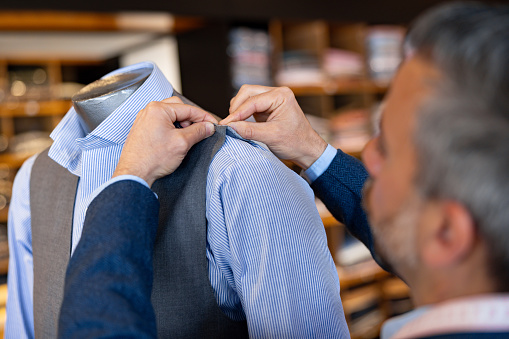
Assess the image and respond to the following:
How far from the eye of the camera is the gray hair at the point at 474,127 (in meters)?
0.50

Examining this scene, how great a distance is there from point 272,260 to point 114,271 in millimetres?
270

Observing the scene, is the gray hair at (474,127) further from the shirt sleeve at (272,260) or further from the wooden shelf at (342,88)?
the wooden shelf at (342,88)

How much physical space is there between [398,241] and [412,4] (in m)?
2.93

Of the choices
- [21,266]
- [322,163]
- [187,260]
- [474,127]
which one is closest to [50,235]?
[21,266]

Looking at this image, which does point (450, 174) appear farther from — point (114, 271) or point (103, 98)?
point (103, 98)

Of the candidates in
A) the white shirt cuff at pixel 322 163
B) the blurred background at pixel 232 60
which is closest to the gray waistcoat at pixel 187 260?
the white shirt cuff at pixel 322 163

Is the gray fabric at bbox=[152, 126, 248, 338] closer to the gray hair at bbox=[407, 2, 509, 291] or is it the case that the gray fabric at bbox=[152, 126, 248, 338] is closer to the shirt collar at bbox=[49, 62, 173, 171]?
the shirt collar at bbox=[49, 62, 173, 171]

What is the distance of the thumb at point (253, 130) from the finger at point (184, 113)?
0.05 m

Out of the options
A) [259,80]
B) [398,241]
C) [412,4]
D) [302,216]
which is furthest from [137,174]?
[412,4]

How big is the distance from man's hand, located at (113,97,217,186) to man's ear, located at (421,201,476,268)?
0.45 meters

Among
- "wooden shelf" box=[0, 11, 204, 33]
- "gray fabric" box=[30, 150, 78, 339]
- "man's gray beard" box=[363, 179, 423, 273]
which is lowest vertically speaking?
"gray fabric" box=[30, 150, 78, 339]

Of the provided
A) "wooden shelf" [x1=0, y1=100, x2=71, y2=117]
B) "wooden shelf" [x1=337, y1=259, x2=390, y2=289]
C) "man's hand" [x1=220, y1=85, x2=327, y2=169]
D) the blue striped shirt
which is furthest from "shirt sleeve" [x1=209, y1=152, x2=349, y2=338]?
"wooden shelf" [x1=0, y1=100, x2=71, y2=117]

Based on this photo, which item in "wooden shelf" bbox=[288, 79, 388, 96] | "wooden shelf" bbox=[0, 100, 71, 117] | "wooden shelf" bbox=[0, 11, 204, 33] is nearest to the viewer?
"wooden shelf" bbox=[0, 11, 204, 33]

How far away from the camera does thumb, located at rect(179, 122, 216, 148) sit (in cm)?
86
